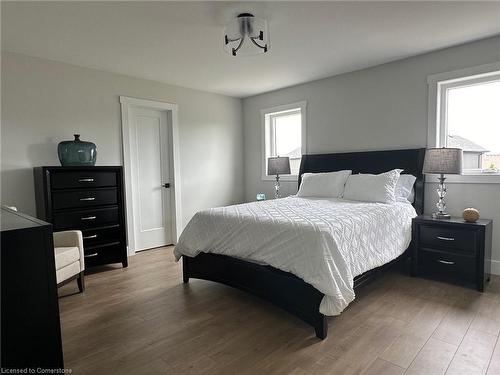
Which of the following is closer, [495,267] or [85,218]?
[495,267]

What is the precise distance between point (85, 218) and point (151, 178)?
4.11 ft

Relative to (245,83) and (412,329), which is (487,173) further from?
(245,83)

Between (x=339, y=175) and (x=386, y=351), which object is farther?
(x=339, y=175)

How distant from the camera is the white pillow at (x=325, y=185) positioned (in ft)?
12.2

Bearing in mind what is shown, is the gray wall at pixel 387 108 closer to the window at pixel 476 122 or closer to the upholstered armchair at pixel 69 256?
the window at pixel 476 122

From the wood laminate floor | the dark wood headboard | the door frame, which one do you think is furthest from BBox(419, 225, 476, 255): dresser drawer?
the door frame

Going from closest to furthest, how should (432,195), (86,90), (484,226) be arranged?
(484,226)
(432,195)
(86,90)

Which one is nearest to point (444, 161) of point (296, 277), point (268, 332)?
point (296, 277)

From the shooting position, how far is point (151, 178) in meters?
4.48

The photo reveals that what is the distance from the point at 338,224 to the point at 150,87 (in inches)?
132

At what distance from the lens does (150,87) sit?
4.29 meters

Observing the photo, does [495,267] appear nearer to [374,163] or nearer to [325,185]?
[374,163]

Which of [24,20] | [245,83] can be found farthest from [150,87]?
[24,20]

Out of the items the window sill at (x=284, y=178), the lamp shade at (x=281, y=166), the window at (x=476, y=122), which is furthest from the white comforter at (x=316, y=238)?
the window sill at (x=284, y=178)
